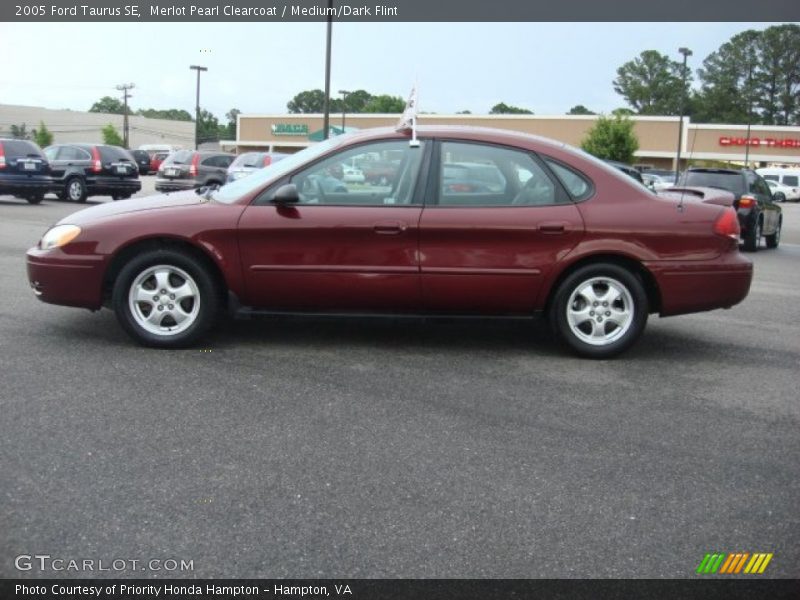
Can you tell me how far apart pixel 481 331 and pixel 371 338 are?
0.93m

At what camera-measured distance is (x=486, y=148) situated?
5.85 metres

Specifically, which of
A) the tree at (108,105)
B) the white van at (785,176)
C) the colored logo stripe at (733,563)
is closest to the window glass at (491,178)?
the colored logo stripe at (733,563)

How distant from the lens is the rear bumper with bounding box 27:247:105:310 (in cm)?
564

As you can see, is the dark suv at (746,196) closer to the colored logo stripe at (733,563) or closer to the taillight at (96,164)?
the colored logo stripe at (733,563)

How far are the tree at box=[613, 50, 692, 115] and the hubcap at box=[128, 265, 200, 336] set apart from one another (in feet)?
339

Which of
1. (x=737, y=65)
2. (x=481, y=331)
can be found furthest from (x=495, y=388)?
(x=737, y=65)

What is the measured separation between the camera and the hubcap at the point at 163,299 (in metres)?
5.65

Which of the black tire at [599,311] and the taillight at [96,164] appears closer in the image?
the black tire at [599,311]

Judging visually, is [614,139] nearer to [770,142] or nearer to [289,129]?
[770,142]

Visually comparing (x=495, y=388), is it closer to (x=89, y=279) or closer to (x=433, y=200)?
(x=433, y=200)

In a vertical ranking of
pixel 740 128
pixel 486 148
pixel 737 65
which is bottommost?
pixel 486 148

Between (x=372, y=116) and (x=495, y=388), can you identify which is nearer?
(x=495, y=388)
